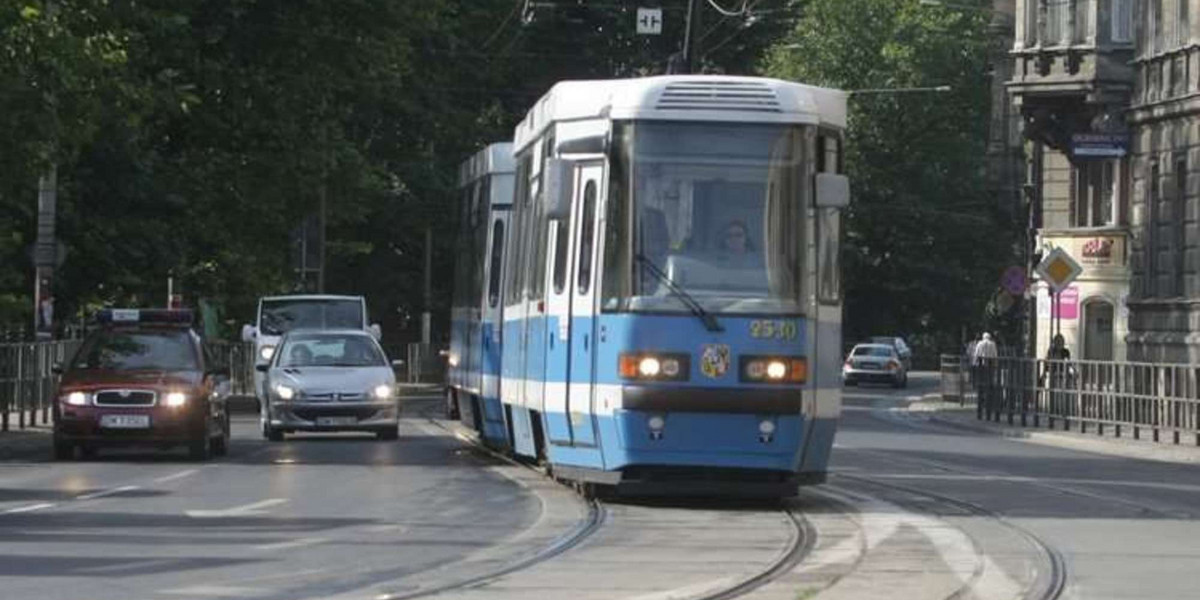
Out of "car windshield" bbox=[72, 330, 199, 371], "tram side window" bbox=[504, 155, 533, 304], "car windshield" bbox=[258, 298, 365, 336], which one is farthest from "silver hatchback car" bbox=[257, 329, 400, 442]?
"car windshield" bbox=[258, 298, 365, 336]

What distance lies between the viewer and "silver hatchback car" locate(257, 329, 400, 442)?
34000mm

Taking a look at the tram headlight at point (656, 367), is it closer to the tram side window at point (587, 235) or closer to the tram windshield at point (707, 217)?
the tram windshield at point (707, 217)

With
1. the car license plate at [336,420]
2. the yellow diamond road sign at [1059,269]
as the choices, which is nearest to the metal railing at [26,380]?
the car license plate at [336,420]

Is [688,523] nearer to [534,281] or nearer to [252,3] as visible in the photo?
[534,281]

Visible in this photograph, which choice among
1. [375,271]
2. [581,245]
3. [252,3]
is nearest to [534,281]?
[581,245]

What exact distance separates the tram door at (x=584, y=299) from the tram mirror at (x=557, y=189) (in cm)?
14

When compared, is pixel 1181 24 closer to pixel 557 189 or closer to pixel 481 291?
pixel 481 291

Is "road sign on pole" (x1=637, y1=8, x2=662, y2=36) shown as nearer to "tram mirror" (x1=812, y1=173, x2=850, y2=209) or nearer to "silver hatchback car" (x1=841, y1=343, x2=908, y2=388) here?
"silver hatchback car" (x1=841, y1=343, x2=908, y2=388)

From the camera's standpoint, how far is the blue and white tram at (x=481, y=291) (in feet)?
90.8

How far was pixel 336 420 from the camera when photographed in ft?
112

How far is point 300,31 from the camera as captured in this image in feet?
133

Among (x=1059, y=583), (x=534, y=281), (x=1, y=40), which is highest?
(x=1, y=40)

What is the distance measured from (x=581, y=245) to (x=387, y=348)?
5593cm

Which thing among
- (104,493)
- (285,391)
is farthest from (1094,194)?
(104,493)
